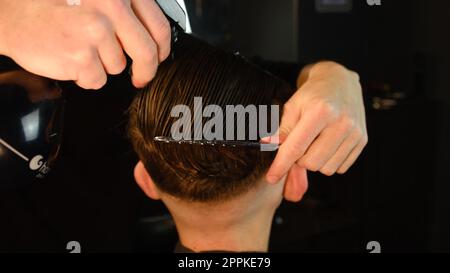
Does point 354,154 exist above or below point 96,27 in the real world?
below

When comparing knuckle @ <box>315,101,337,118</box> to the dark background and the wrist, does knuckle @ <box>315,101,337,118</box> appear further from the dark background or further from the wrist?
the dark background

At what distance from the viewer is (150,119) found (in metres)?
Result: 0.90

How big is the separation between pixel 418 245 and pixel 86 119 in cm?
190

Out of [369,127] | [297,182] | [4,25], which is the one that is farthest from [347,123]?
[369,127]

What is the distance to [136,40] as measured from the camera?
66 centimetres

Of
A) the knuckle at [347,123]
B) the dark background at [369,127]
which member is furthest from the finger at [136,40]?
the dark background at [369,127]

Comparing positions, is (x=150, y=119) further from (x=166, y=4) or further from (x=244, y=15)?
(x=244, y=15)

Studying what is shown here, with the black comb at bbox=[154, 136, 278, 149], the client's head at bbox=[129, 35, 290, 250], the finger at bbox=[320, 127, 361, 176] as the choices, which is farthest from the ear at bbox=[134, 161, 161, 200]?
the finger at bbox=[320, 127, 361, 176]

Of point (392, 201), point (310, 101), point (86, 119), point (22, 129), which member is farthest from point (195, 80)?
point (392, 201)

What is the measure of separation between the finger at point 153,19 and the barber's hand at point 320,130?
0.98 ft

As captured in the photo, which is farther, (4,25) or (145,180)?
(145,180)

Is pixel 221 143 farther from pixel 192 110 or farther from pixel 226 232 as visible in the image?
pixel 226 232

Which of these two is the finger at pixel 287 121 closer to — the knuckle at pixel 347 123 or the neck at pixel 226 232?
the knuckle at pixel 347 123

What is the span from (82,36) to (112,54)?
0.05 m
